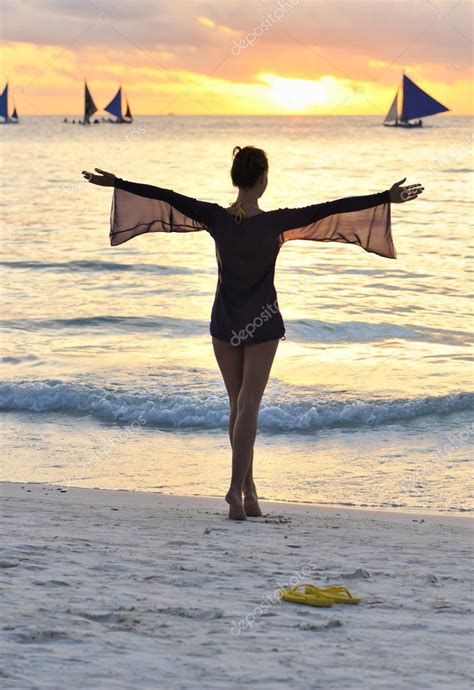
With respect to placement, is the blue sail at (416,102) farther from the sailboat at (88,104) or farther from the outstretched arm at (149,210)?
the outstretched arm at (149,210)

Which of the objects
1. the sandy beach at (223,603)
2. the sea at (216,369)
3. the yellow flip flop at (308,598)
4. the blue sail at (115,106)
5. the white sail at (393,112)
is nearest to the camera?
the sandy beach at (223,603)

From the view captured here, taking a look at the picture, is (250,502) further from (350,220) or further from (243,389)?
(350,220)

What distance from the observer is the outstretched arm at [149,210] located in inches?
185

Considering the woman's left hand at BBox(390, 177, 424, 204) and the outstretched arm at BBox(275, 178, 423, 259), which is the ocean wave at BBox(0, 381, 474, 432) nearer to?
the outstretched arm at BBox(275, 178, 423, 259)

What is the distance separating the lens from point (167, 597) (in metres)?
3.54

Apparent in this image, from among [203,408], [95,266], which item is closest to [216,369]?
[203,408]

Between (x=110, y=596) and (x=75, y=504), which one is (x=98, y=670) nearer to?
(x=110, y=596)

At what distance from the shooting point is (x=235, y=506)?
495 cm

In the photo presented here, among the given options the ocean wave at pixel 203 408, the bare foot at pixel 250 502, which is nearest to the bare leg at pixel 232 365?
the bare foot at pixel 250 502

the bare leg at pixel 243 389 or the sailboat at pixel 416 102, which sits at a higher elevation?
the sailboat at pixel 416 102

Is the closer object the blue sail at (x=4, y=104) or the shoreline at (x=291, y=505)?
the shoreline at (x=291, y=505)

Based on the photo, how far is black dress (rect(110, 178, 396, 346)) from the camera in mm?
4594

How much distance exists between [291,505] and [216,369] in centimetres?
485

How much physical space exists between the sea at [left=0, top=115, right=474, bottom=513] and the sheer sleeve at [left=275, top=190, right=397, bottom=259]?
1870 millimetres
